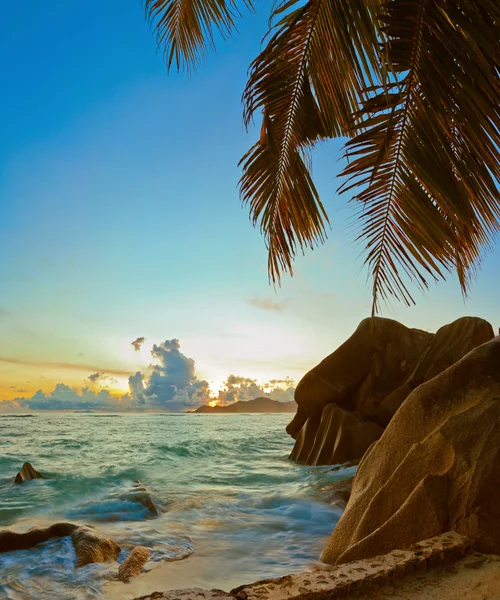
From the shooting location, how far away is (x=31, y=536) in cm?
565

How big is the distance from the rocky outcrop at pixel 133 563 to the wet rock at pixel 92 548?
25cm

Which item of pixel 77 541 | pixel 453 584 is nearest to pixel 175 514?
pixel 77 541

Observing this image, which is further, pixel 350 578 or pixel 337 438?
pixel 337 438

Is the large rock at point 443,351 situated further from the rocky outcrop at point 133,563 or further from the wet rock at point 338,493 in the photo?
the rocky outcrop at point 133,563

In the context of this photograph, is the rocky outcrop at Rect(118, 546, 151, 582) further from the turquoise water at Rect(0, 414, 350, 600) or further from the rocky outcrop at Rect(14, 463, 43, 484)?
the rocky outcrop at Rect(14, 463, 43, 484)

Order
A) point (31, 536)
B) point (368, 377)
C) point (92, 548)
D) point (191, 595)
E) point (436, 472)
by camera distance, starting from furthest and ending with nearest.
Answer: point (368, 377), point (31, 536), point (92, 548), point (436, 472), point (191, 595)

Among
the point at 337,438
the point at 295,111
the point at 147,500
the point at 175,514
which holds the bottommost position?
the point at 175,514

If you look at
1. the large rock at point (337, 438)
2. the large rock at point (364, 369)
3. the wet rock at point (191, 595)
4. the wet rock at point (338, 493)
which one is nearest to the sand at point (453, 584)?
the wet rock at point (191, 595)

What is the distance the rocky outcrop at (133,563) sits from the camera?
4547mm

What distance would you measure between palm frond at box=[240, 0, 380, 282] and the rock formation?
28.3 ft

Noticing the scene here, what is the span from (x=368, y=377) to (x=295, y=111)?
10202 mm

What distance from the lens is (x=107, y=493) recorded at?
30.9 ft

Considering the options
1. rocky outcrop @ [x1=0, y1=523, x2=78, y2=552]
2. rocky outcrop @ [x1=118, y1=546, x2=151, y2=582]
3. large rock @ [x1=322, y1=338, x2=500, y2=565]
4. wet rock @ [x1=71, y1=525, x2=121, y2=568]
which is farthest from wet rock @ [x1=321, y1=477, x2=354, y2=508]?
rocky outcrop @ [x1=0, y1=523, x2=78, y2=552]

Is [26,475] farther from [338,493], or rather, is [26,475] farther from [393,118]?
[393,118]
